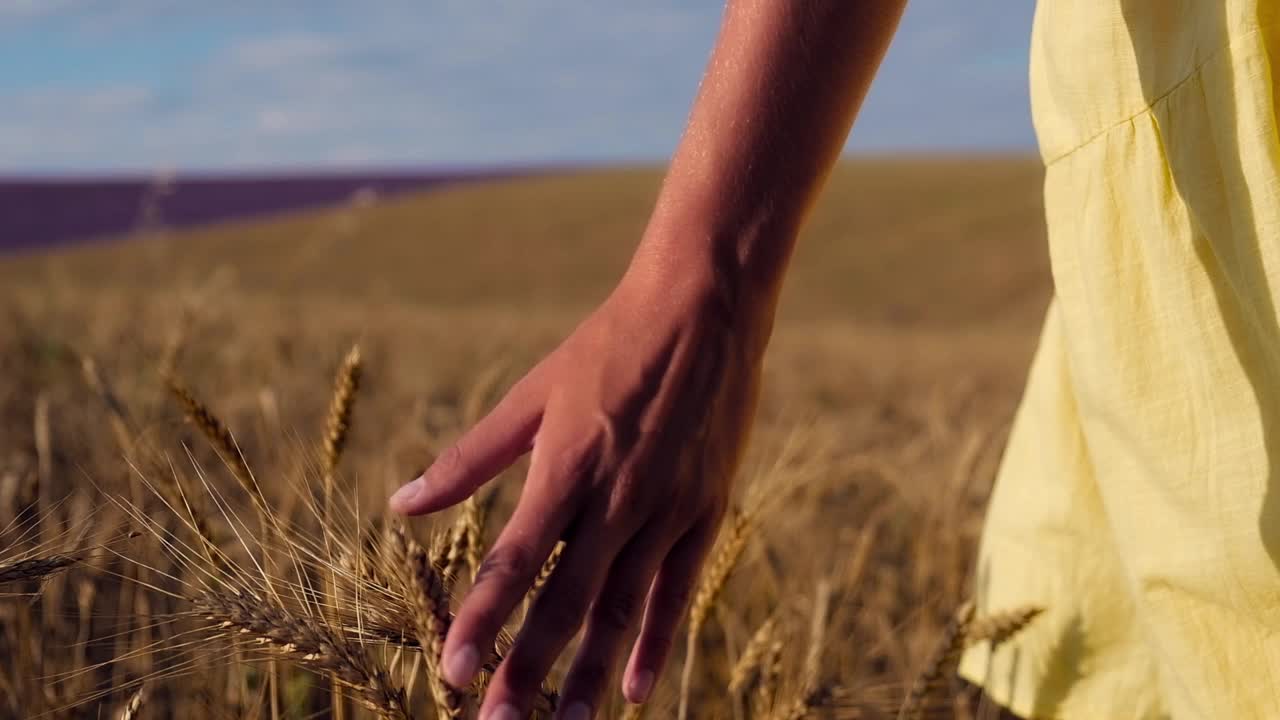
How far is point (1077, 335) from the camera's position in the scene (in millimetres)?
964

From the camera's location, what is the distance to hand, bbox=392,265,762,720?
2.32 feet

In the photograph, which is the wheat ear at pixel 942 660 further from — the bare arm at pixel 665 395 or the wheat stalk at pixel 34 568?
the wheat stalk at pixel 34 568

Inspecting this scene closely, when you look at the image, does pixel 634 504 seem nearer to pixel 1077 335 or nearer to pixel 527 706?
pixel 527 706

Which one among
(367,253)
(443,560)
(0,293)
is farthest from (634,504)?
(367,253)

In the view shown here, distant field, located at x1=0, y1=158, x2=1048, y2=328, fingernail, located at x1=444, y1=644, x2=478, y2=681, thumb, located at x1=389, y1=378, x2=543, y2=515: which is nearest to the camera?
fingernail, located at x1=444, y1=644, x2=478, y2=681

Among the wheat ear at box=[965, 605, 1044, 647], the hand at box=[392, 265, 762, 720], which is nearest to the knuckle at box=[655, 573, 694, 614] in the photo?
the hand at box=[392, 265, 762, 720]

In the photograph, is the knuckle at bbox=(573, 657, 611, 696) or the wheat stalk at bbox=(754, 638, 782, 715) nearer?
the knuckle at bbox=(573, 657, 611, 696)

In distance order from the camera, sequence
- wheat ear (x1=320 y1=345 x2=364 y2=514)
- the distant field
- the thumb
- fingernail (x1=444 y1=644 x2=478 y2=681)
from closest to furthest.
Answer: fingernail (x1=444 y1=644 x2=478 y2=681), the thumb, wheat ear (x1=320 y1=345 x2=364 y2=514), the distant field

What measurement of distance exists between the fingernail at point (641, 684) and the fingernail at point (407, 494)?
0.63ft

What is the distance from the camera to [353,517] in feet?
2.90

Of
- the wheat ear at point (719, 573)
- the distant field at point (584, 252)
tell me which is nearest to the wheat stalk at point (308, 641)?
the wheat ear at point (719, 573)

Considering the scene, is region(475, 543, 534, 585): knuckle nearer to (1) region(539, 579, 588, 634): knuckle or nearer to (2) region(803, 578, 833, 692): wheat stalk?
(1) region(539, 579, 588, 634): knuckle

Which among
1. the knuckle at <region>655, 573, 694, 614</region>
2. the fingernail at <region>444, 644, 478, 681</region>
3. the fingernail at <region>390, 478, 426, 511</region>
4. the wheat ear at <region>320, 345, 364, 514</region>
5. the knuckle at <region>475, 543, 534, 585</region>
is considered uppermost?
the wheat ear at <region>320, 345, 364, 514</region>

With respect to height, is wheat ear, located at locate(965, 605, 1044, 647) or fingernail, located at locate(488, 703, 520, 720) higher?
fingernail, located at locate(488, 703, 520, 720)
